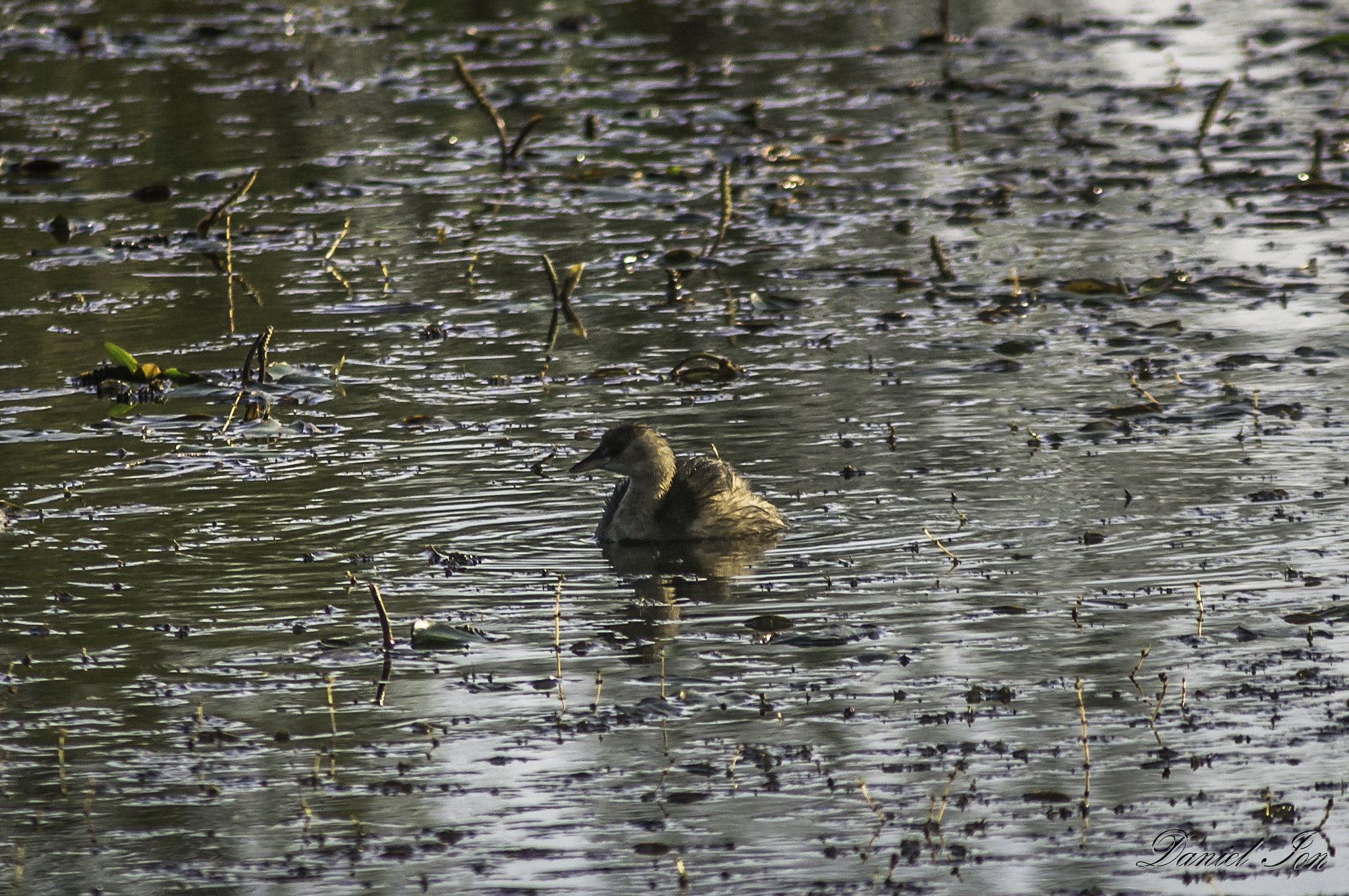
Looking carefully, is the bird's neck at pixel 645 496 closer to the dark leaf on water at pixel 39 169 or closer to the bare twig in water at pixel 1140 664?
the bare twig in water at pixel 1140 664

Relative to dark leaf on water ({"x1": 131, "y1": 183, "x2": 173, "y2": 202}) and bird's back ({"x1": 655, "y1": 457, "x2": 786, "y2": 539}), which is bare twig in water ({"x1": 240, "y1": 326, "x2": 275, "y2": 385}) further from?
dark leaf on water ({"x1": 131, "y1": 183, "x2": 173, "y2": 202})

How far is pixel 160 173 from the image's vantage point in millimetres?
18516

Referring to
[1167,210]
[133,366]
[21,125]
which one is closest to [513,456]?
[133,366]

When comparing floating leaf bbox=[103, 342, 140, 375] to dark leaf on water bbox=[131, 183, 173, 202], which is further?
dark leaf on water bbox=[131, 183, 173, 202]

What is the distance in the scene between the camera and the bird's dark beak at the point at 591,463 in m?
9.91

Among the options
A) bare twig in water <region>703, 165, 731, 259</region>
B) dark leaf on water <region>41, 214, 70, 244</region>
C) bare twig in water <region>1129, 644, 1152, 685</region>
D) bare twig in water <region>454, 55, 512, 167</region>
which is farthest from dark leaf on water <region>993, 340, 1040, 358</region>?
dark leaf on water <region>41, 214, 70, 244</region>

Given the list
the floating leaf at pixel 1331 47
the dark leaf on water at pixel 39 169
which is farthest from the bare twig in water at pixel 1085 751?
the floating leaf at pixel 1331 47

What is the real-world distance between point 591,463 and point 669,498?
47 cm

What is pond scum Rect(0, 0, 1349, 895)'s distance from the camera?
6.36 m

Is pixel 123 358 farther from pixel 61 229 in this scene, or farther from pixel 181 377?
pixel 61 229
